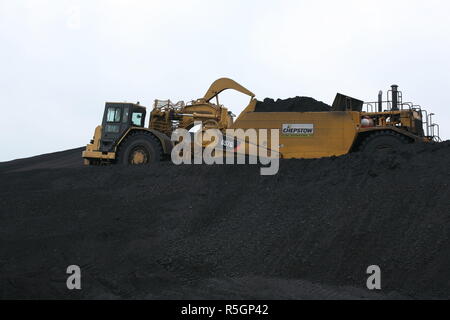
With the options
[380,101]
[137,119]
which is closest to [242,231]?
[380,101]

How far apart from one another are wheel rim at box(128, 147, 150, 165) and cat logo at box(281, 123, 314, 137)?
4083 millimetres

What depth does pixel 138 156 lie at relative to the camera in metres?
17.9

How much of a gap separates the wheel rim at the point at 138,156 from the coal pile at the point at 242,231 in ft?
Result: 4.80

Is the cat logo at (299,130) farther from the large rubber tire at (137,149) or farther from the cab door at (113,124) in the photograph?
the cab door at (113,124)

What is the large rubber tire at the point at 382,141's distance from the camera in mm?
16188

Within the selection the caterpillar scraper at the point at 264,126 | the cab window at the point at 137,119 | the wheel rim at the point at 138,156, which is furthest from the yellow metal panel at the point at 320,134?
the cab window at the point at 137,119

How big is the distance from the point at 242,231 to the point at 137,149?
6393mm

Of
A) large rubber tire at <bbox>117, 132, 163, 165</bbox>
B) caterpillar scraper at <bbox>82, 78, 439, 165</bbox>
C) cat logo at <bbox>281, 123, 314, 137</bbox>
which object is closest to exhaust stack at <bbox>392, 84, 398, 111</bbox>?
caterpillar scraper at <bbox>82, 78, 439, 165</bbox>

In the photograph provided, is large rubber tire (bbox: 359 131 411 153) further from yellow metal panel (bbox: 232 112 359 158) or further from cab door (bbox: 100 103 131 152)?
cab door (bbox: 100 103 131 152)

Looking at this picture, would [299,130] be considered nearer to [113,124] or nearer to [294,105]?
[294,105]

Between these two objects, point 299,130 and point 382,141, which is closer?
point 382,141

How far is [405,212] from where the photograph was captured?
12094 mm

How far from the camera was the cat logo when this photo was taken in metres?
16.8
